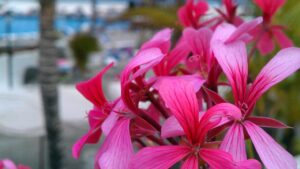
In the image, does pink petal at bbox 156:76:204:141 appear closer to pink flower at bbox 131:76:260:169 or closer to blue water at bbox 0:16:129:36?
pink flower at bbox 131:76:260:169

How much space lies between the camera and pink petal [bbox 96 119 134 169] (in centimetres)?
38

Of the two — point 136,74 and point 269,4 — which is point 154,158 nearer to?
point 136,74

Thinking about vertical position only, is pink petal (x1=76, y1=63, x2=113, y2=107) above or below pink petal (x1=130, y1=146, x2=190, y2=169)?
above

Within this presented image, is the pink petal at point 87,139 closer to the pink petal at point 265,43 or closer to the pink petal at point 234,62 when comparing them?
the pink petal at point 234,62

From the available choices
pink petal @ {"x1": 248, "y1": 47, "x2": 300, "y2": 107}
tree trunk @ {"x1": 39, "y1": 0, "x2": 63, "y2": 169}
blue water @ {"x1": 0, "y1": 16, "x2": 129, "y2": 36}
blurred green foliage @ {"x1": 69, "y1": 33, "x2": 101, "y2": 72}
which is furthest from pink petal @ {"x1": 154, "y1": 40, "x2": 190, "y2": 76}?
blue water @ {"x1": 0, "y1": 16, "x2": 129, "y2": 36}

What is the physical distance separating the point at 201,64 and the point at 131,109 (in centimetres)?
10

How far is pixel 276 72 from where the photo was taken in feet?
1.30

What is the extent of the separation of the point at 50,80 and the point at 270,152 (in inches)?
83.0

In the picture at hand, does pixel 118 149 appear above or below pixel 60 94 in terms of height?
above

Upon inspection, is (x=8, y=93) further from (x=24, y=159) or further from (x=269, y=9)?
(x=269, y=9)

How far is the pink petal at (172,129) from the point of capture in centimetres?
38

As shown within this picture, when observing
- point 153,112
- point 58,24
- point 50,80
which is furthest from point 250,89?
point 58,24

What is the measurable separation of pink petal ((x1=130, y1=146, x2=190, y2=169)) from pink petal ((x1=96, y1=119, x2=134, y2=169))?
0.03 meters

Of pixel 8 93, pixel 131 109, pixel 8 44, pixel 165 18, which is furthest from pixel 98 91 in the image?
pixel 8 44
